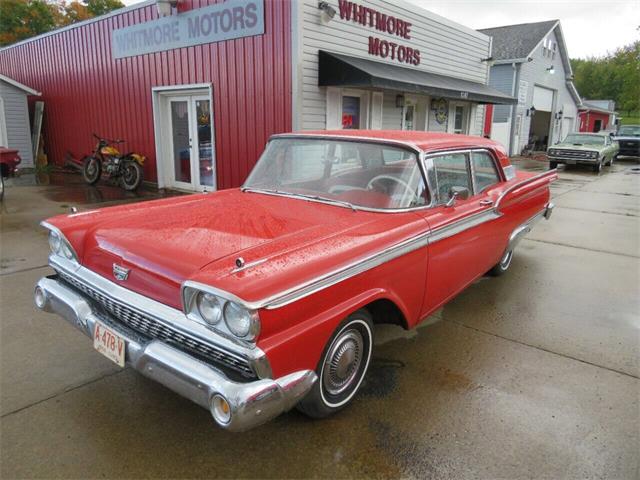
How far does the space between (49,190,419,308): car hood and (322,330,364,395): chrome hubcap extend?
19.9 inches

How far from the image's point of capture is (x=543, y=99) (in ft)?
80.1

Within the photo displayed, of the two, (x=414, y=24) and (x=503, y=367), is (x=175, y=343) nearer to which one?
(x=503, y=367)

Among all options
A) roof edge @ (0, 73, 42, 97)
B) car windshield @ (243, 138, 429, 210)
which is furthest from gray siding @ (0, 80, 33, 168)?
car windshield @ (243, 138, 429, 210)

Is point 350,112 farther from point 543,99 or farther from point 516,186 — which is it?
point 543,99

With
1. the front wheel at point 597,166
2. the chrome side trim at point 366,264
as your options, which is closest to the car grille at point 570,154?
the front wheel at point 597,166

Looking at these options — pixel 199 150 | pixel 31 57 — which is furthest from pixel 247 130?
pixel 31 57

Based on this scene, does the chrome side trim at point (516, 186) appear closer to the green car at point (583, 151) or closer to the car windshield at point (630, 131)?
the green car at point (583, 151)

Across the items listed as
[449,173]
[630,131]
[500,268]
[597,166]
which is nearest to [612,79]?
[630,131]

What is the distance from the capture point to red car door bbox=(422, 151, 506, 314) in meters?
3.19

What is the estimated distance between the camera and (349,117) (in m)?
9.46

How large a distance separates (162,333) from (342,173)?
1799mm

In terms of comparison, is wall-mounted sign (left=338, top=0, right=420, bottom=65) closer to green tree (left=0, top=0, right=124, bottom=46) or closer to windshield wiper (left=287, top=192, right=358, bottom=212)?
windshield wiper (left=287, top=192, right=358, bottom=212)

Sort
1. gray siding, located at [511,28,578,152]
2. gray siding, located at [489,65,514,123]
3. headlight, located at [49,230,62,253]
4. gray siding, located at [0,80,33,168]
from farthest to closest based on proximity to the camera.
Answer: gray siding, located at [511,28,578,152] < gray siding, located at [489,65,514,123] < gray siding, located at [0,80,33,168] < headlight, located at [49,230,62,253]

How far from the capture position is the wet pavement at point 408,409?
2.32 meters
